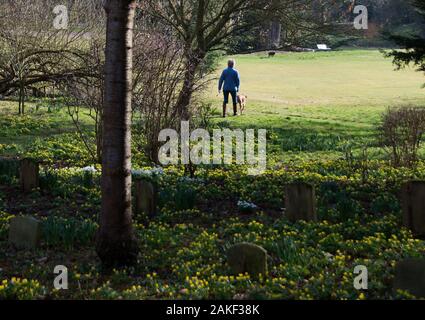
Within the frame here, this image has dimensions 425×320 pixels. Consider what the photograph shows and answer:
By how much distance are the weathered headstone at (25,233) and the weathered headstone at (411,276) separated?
3726 mm

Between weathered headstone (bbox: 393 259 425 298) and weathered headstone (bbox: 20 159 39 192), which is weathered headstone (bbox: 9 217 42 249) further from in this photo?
weathered headstone (bbox: 393 259 425 298)

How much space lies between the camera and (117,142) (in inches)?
239

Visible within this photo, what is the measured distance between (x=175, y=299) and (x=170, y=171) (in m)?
6.68

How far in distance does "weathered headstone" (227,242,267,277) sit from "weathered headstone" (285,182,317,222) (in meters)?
1.90

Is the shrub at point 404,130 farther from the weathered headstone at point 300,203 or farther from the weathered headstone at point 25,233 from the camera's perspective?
the weathered headstone at point 25,233

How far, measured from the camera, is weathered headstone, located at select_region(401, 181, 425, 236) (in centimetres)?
688

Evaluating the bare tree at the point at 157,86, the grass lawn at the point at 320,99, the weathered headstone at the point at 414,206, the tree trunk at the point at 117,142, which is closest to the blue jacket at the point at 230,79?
the grass lawn at the point at 320,99

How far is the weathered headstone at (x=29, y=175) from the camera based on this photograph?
961cm

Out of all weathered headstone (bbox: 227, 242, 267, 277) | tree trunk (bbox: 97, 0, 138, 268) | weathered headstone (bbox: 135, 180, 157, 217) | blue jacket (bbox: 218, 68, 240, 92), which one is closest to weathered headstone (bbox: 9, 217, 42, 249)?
tree trunk (bbox: 97, 0, 138, 268)

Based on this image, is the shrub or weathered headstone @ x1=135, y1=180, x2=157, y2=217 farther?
the shrub

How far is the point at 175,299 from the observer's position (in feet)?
17.0

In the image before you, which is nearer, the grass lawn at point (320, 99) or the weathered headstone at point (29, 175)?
the weathered headstone at point (29, 175)
